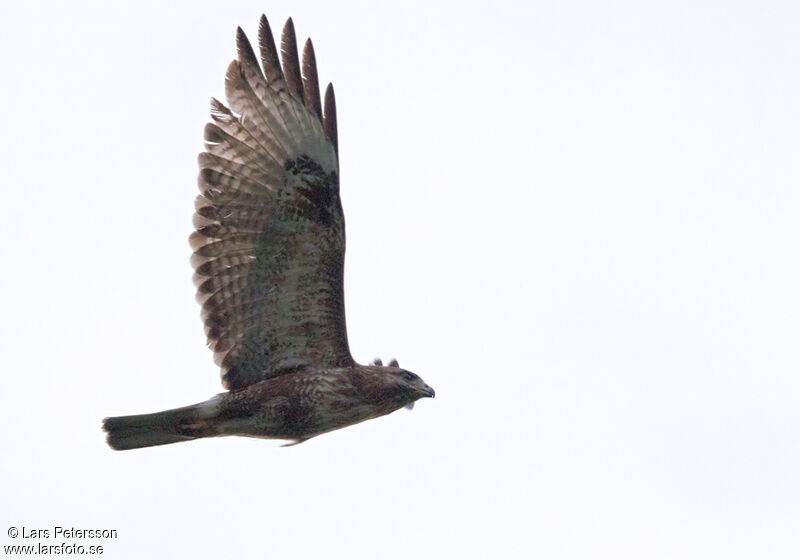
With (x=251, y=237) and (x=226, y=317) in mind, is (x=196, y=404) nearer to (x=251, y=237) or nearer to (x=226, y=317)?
(x=226, y=317)

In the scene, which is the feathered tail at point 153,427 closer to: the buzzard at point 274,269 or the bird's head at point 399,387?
the buzzard at point 274,269

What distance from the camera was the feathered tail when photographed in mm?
9938

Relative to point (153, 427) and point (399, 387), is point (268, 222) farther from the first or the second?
point (153, 427)

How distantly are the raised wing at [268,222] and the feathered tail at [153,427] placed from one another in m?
0.46

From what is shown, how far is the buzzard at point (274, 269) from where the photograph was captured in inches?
396

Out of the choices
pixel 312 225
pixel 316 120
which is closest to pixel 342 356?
pixel 312 225

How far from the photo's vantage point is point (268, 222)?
10.2 meters

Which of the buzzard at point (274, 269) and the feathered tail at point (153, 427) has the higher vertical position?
the buzzard at point (274, 269)

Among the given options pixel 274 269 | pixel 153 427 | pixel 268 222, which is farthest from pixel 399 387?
pixel 153 427

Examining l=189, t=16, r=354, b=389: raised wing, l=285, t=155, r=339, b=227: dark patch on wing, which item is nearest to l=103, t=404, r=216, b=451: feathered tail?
l=189, t=16, r=354, b=389: raised wing

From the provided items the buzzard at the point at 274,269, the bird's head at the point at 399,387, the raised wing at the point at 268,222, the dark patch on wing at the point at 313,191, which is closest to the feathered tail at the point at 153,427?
the buzzard at the point at 274,269

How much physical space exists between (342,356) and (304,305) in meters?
0.53

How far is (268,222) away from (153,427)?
187 cm

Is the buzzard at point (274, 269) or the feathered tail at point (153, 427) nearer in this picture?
the feathered tail at point (153, 427)
